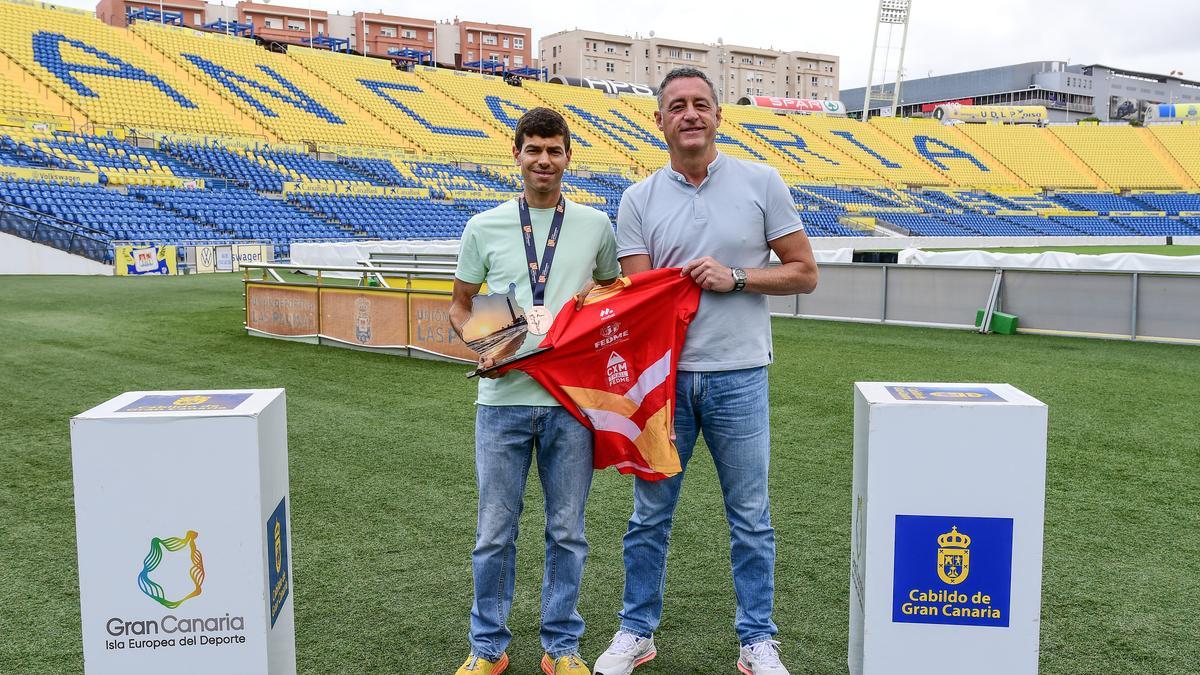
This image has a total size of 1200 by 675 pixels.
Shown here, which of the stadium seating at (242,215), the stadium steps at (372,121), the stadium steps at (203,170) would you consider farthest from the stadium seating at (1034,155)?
the stadium steps at (203,170)

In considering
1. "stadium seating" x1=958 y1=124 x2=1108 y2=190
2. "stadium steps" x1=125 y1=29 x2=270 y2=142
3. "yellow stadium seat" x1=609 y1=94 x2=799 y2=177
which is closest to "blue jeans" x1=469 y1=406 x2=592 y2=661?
"stadium steps" x1=125 y1=29 x2=270 y2=142

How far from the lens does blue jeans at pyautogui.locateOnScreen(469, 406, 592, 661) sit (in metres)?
2.63

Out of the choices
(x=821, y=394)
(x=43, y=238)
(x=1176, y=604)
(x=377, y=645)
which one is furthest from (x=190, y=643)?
(x=43, y=238)

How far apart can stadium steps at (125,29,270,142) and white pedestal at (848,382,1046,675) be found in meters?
31.4

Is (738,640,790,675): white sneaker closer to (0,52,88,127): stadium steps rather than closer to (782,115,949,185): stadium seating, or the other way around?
(0,52,88,127): stadium steps

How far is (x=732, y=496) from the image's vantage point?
9.05 feet

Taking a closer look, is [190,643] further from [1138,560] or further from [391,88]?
[391,88]

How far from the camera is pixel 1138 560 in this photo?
358 cm

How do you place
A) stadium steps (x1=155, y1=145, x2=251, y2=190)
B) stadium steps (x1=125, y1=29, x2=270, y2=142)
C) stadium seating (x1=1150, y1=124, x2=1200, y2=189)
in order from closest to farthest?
1. stadium steps (x1=155, y1=145, x2=251, y2=190)
2. stadium steps (x1=125, y1=29, x2=270, y2=142)
3. stadium seating (x1=1150, y1=124, x2=1200, y2=189)

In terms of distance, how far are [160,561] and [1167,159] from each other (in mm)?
59678

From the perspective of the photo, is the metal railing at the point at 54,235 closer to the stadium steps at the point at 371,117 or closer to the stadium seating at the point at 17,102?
the stadium seating at the point at 17,102

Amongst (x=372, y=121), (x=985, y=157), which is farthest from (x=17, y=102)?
(x=985, y=157)

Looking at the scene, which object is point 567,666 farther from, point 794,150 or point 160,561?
point 794,150

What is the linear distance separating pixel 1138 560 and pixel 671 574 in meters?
1.86
